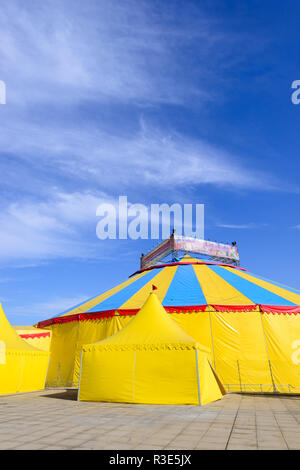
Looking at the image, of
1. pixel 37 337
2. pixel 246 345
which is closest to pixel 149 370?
pixel 246 345

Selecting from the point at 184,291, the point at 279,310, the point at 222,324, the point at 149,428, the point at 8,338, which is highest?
the point at 184,291

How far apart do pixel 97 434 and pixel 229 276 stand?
1250cm

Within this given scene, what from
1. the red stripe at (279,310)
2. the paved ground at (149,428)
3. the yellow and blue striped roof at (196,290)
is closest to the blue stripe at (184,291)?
the yellow and blue striped roof at (196,290)

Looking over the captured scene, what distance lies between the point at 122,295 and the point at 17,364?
17.7 feet

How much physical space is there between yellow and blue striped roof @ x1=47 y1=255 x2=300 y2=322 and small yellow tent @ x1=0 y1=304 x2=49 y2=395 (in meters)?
3.07

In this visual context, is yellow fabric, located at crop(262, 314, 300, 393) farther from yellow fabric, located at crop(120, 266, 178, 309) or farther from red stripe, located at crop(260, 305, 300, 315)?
yellow fabric, located at crop(120, 266, 178, 309)

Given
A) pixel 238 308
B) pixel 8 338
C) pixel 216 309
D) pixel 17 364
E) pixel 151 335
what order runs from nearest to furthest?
pixel 151 335 < pixel 17 364 < pixel 8 338 < pixel 216 309 < pixel 238 308

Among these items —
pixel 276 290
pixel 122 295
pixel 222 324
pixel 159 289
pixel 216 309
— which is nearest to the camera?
pixel 222 324

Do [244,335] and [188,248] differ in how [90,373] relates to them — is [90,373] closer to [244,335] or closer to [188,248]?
[244,335]

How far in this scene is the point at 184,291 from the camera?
14.2 metres

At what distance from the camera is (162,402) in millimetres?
8078

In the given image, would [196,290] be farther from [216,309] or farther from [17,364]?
[17,364]
